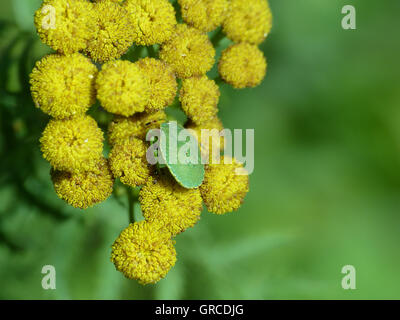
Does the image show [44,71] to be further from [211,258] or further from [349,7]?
[349,7]

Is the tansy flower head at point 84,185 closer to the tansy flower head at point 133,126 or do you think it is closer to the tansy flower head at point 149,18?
the tansy flower head at point 133,126

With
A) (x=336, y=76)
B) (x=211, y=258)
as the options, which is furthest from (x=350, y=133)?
(x=211, y=258)

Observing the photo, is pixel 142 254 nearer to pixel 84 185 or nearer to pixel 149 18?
pixel 84 185

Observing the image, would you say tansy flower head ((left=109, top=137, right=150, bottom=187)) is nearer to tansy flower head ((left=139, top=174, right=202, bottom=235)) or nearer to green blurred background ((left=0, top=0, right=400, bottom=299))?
tansy flower head ((left=139, top=174, right=202, bottom=235))

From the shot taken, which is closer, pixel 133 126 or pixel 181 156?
pixel 181 156

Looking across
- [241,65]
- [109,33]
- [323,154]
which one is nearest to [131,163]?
[109,33]

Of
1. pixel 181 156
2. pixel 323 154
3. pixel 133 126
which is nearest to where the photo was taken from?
pixel 181 156
